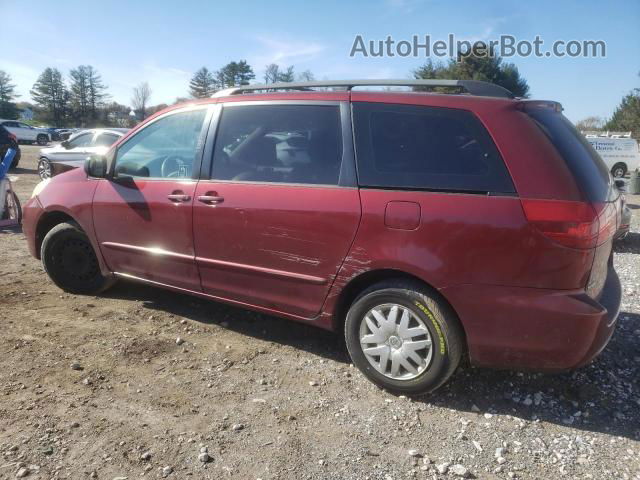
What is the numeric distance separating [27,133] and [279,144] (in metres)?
40.0

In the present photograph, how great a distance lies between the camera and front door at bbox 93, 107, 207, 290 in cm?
363

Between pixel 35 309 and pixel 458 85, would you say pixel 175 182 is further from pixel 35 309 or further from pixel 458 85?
pixel 458 85

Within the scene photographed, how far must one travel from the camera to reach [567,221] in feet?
8.04

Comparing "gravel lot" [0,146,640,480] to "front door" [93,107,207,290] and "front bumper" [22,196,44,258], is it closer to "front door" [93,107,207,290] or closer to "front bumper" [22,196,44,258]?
"front door" [93,107,207,290]

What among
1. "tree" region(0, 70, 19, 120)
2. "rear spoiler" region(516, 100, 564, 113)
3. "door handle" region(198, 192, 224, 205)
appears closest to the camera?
"rear spoiler" region(516, 100, 564, 113)

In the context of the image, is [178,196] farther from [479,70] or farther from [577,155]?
[479,70]

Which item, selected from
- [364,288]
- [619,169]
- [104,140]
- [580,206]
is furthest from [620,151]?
[364,288]

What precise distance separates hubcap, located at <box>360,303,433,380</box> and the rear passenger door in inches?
14.8

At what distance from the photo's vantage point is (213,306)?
4.35 m

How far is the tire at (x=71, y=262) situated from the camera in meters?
4.43

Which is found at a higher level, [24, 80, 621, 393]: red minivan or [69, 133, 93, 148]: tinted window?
[69, 133, 93, 148]: tinted window

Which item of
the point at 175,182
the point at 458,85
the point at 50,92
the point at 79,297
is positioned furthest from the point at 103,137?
the point at 50,92

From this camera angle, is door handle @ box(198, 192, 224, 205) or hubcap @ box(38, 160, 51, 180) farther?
hubcap @ box(38, 160, 51, 180)

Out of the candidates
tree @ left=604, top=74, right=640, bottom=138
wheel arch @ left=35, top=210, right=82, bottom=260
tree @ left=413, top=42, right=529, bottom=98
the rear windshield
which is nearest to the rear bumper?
the rear windshield
